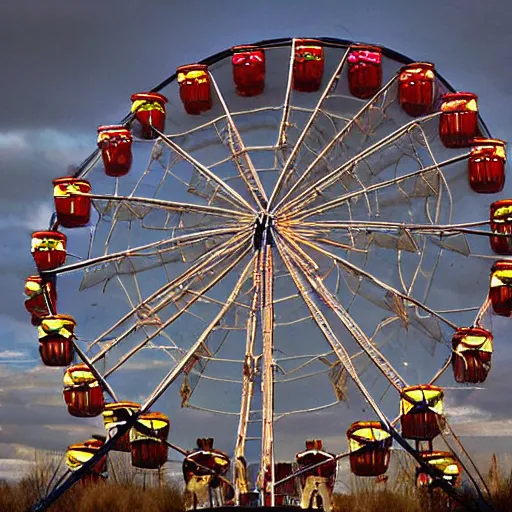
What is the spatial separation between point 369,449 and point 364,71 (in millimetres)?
7967

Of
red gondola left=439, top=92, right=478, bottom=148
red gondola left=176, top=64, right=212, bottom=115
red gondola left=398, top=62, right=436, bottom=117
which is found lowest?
red gondola left=439, top=92, right=478, bottom=148

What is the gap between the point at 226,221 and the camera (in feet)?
106

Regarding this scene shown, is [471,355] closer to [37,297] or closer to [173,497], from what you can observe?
[173,497]

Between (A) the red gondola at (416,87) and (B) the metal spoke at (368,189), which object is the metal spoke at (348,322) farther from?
(A) the red gondola at (416,87)

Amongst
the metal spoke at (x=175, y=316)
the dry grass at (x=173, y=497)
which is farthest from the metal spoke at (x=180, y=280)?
the dry grass at (x=173, y=497)

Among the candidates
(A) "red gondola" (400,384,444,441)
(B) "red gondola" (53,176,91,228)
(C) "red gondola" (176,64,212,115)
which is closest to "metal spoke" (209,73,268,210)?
(C) "red gondola" (176,64,212,115)

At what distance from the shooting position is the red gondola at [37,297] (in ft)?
107

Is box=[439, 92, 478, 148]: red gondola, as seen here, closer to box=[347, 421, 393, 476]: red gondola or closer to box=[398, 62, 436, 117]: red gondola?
box=[398, 62, 436, 117]: red gondola

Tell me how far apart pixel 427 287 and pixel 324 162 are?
10.8 ft

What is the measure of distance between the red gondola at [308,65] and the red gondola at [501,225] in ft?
14.6

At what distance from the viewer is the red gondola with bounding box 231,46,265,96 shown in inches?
1312

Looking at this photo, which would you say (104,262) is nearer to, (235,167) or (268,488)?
(235,167)

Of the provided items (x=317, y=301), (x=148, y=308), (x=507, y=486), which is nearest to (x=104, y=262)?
(x=148, y=308)

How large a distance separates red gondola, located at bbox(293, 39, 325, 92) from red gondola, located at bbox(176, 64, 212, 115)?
1.80 meters
